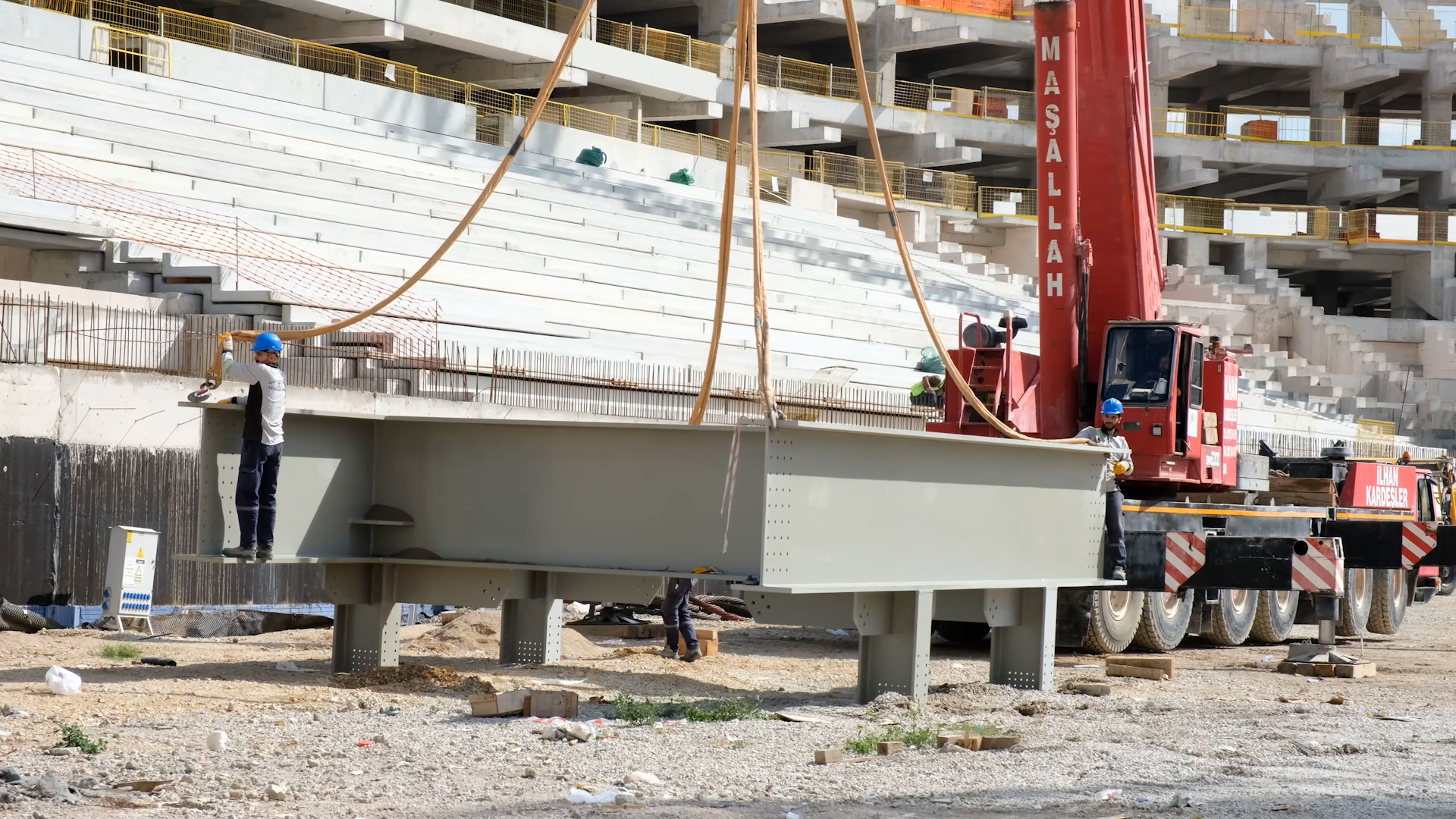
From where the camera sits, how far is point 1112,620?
15250 millimetres

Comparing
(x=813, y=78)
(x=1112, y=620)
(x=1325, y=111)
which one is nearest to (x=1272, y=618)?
(x=1112, y=620)

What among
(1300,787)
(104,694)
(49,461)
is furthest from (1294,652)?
(49,461)

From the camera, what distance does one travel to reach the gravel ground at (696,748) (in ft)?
23.7

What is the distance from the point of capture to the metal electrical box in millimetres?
14242

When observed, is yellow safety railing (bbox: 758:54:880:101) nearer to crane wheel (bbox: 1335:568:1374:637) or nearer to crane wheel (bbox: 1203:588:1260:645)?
crane wheel (bbox: 1335:568:1374:637)

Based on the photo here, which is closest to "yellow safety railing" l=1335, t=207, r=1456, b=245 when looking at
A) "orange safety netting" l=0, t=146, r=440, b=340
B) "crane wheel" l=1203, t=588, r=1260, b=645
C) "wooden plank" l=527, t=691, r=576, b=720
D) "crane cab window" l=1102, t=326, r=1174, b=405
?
"orange safety netting" l=0, t=146, r=440, b=340

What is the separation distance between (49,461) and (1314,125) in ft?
171

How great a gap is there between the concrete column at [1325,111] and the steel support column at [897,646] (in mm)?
52156

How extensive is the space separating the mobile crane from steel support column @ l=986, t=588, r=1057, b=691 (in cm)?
268

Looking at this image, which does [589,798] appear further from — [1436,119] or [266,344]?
[1436,119]

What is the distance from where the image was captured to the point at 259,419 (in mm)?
Result: 10305

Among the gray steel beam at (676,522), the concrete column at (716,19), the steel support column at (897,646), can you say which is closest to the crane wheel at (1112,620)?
the gray steel beam at (676,522)

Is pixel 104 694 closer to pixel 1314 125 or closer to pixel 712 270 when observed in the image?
pixel 712 270

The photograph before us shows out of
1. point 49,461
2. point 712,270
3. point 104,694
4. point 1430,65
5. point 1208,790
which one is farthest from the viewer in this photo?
point 1430,65
